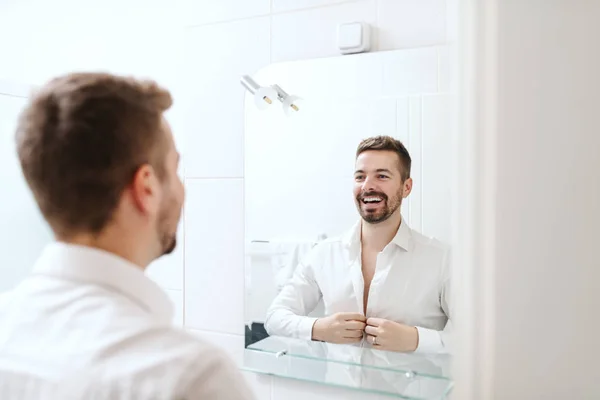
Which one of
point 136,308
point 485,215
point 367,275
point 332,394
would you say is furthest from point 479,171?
point 332,394

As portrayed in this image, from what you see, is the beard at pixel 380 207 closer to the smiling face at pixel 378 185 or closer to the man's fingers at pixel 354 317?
the smiling face at pixel 378 185

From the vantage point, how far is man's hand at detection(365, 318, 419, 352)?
1143mm

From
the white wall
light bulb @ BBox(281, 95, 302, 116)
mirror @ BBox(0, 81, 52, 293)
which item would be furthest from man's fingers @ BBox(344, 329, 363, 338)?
the white wall

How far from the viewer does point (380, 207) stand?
1180 mm

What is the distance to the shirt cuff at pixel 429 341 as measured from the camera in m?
1.12

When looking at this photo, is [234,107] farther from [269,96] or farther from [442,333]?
[442,333]

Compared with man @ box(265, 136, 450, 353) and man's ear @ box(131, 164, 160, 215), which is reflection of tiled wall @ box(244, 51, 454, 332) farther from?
man's ear @ box(131, 164, 160, 215)

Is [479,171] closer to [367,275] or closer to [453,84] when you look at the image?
[453,84]

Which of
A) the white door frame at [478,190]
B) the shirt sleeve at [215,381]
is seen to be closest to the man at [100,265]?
the shirt sleeve at [215,381]

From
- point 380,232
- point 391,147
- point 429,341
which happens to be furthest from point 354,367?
point 391,147

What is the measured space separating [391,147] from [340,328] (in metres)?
0.38

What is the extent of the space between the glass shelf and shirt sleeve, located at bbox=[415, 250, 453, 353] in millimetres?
19

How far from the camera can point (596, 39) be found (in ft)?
1.08

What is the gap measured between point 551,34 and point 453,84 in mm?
83
